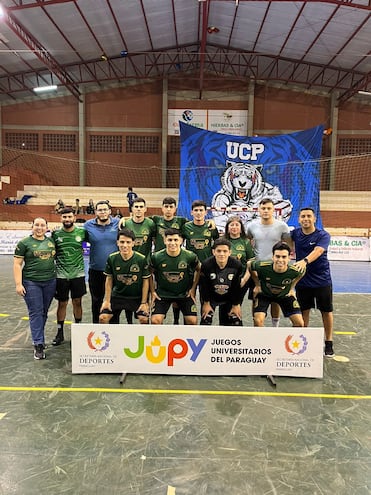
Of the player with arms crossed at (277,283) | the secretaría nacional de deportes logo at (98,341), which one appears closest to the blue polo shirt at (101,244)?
the secretaría nacional de deportes logo at (98,341)

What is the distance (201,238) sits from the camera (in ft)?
16.8

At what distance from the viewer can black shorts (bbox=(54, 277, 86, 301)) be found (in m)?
5.00

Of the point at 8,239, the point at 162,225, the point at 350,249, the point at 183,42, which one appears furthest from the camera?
the point at 183,42

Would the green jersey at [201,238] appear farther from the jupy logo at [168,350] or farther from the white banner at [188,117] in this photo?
the white banner at [188,117]

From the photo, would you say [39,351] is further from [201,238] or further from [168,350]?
[201,238]

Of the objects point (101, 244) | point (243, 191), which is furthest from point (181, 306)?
point (243, 191)

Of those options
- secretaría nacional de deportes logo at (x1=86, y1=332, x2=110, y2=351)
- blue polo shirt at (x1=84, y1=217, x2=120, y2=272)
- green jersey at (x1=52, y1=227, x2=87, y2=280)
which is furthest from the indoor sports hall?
blue polo shirt at (x1=84, y1=217, x2=120, y2=272)

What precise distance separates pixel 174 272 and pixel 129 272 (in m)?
0.55

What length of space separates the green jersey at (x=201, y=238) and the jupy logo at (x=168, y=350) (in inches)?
55.7

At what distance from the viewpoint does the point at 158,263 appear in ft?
14.8

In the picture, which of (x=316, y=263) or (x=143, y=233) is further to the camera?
(x=143, y=233)

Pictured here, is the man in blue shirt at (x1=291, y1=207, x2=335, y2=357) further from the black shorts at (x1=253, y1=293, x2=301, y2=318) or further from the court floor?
the court floor

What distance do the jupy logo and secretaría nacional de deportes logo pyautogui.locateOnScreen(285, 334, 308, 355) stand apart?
0.90 metres

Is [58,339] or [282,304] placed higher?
[282,304]
